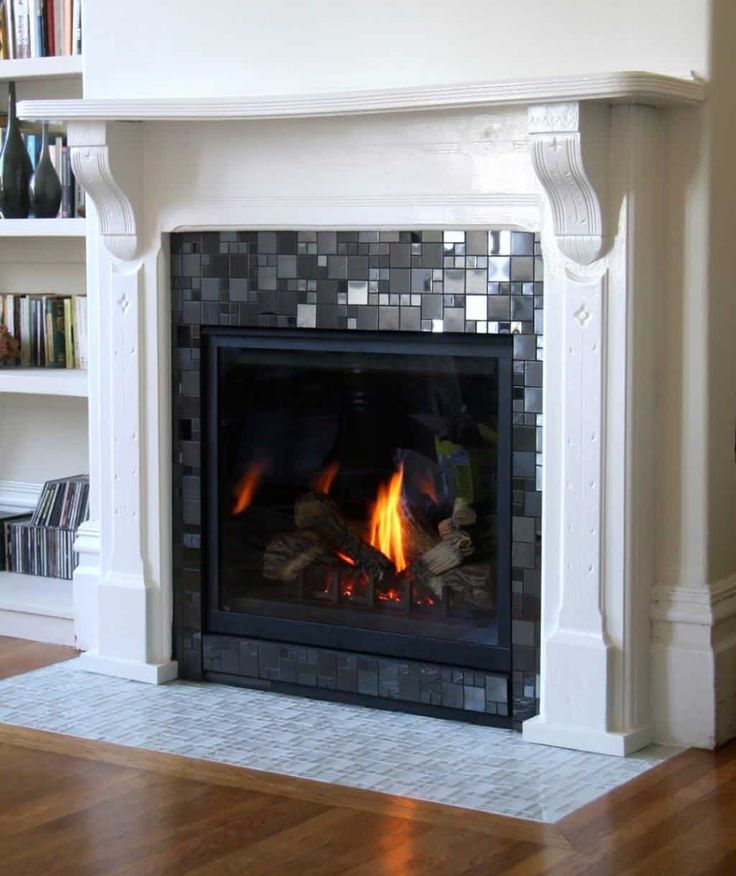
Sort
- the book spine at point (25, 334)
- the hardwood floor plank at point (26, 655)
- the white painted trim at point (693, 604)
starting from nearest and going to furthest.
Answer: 1. the white painted trim at point (693, 604)
2. the hardwood floor plank at point (26, 655)
3. the book spine at point (25, 334)

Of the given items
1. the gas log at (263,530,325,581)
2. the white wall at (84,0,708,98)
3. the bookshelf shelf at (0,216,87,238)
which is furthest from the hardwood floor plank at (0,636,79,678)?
the white wall at (84,0,708,98)

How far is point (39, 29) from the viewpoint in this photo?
4.51 meters

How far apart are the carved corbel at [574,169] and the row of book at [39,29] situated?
5.59 feet

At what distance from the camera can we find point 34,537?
470 centimetres

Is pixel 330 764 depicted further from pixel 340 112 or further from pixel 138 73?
pixel 138 73

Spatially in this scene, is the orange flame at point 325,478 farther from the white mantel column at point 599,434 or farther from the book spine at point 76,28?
the book spine at point 76,28

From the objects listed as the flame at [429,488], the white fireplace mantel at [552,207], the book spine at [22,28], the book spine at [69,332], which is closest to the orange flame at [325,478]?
the flame at [429,488]

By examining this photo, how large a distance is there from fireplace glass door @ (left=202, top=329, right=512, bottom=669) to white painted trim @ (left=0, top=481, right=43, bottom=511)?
109 centimetres

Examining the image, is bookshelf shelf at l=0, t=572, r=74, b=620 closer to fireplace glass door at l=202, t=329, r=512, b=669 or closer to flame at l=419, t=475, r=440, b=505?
fireplace glass door at l=202, t=329, r=512, b=669

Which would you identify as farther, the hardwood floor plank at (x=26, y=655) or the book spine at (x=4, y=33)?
the book spine at (x=4, y=33)

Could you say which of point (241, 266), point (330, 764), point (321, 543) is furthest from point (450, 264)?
point (330, 764)

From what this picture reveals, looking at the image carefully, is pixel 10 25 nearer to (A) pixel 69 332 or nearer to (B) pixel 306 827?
(A) pixel 69 332

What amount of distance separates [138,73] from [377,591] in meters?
1.43

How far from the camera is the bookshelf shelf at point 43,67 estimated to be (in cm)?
438
